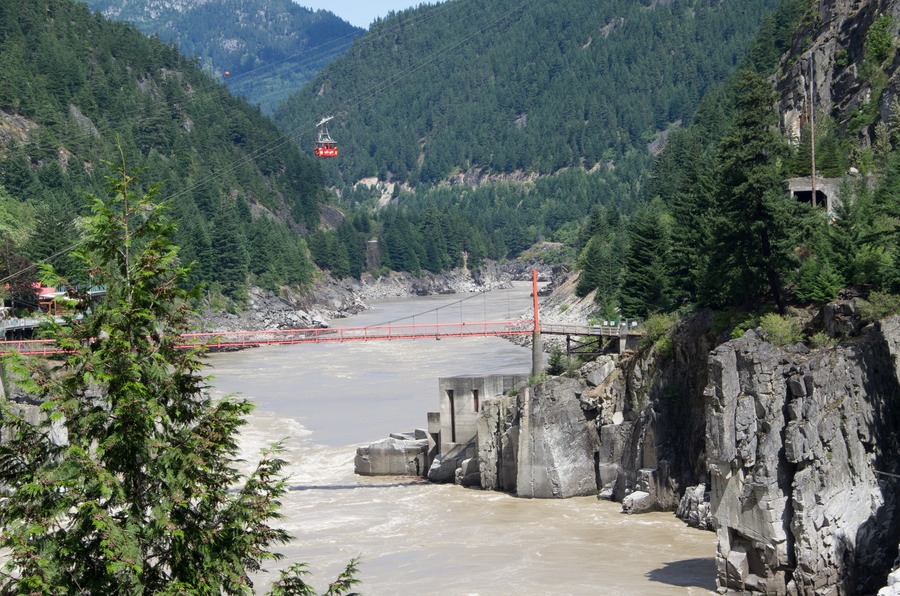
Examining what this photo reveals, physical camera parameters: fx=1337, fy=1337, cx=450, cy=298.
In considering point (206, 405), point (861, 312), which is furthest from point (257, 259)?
point (206, 405)

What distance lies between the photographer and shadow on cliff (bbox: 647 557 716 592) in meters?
34.8

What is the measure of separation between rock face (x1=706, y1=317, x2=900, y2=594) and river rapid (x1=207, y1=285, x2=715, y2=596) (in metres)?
2.14

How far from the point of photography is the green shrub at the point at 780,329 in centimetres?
3903

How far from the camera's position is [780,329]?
130 ft

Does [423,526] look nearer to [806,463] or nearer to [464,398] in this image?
[464,398]

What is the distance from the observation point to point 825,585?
33.1 metres

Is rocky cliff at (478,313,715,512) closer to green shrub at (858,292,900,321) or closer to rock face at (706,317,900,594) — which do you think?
green shrub at (858,292,900,321)

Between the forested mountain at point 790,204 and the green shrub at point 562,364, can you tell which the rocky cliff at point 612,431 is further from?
the forested mountain at point 790,204

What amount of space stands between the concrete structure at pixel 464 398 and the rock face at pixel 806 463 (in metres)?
19.1

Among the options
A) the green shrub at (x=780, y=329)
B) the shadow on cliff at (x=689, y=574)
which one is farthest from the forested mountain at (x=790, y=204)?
the shadow on cliff at (x=689, y=574)

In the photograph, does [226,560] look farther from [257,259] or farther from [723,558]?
[257,259]

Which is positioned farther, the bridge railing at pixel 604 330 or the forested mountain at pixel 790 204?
the bridge railing at pixel 604 330

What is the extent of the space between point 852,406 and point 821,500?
2.99m

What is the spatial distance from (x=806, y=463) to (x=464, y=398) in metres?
22.4
